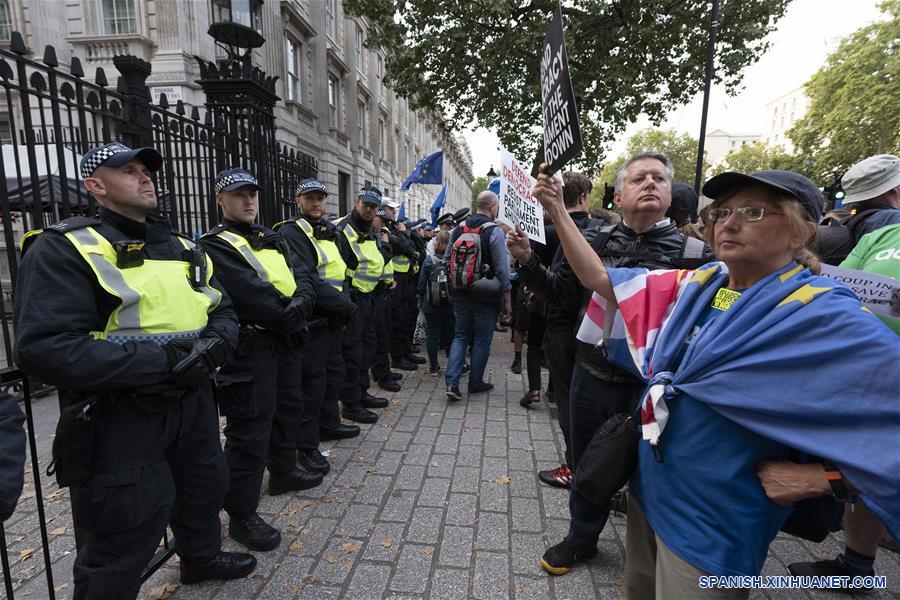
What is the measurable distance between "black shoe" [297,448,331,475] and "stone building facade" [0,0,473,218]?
4.10 metres

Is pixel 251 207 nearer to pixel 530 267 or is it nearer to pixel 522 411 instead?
pixel 530 267

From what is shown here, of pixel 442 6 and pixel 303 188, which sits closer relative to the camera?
pixel 303 188

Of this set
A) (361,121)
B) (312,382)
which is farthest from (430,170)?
(361,121)

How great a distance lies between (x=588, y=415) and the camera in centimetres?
250

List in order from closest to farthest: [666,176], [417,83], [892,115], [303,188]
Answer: [666,176] < [303,188] < [417,83] < [892,115]

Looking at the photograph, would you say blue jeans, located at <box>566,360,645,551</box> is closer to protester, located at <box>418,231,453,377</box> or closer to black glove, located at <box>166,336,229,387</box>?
black glove, located at <box>166,336,229,387</box>

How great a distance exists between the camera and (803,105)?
2625 inches

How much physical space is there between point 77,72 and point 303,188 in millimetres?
1647

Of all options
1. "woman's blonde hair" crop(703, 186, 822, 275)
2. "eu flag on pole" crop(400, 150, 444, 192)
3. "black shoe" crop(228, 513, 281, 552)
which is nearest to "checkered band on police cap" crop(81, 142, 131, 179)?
"black shoe" crop(228, 513, 281, 552)

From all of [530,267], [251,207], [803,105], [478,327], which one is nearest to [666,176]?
[530,267]

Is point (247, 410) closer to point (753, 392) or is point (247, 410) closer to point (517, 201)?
point (517, 201)

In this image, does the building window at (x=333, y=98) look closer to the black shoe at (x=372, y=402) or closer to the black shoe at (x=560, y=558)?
the black shoe at (x=372, y=402)

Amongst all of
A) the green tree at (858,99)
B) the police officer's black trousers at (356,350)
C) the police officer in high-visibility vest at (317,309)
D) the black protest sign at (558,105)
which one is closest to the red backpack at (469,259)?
the police officer's black trousers at (356,350)

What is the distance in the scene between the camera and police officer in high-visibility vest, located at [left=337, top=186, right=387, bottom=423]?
4738 mm
